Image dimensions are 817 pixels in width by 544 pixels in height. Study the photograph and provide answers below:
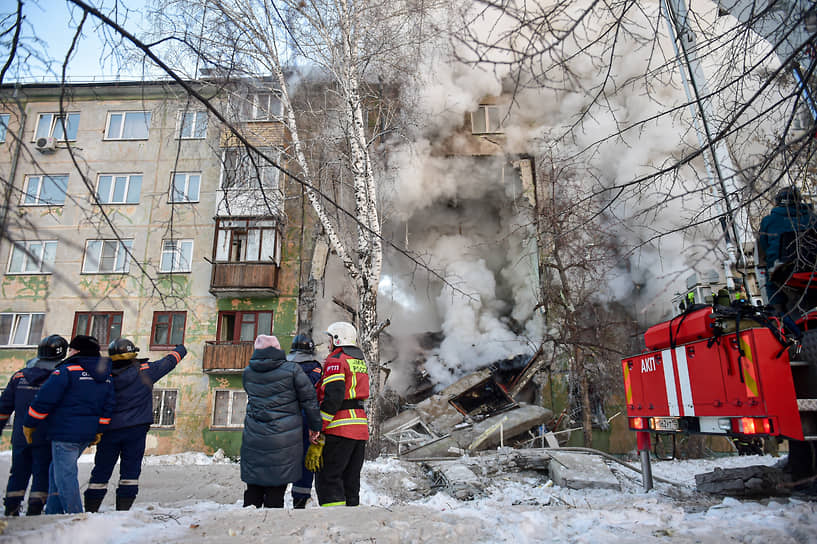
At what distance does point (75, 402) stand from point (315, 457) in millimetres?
1967

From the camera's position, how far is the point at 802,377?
3543 mm

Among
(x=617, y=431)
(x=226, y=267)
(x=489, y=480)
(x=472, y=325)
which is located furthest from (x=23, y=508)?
(x=617, y=431)

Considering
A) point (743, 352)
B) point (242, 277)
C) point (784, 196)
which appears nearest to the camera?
point (784, 196)

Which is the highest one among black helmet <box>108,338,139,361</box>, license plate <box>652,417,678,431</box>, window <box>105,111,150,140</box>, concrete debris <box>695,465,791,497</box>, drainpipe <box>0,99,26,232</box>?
window <box>105,111,150,140</box>

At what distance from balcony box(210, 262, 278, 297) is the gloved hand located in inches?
437

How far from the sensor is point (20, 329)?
15070 millimetres

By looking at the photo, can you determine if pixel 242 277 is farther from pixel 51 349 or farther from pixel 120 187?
pixel 51 349

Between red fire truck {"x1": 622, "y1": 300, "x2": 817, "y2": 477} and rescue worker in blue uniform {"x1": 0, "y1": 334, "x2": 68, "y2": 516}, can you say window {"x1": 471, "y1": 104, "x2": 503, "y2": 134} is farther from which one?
rescue worker in blue uniform {"x1": 0, "y1": 334, "x2": 68, "y2": 516}

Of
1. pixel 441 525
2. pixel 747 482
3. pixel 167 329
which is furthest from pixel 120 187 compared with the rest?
pixel 747 482

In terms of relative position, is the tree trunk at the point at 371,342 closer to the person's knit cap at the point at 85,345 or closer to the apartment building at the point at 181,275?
the person's knit cap at the point at 85,345

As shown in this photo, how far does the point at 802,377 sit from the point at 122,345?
5.47 metres

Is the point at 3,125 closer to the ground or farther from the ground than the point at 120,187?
closer to the ground

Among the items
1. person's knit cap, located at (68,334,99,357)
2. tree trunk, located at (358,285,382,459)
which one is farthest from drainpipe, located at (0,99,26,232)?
tree trunk, located at (358,285,382,459)

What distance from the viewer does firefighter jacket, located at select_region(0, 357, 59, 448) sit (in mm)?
4332
